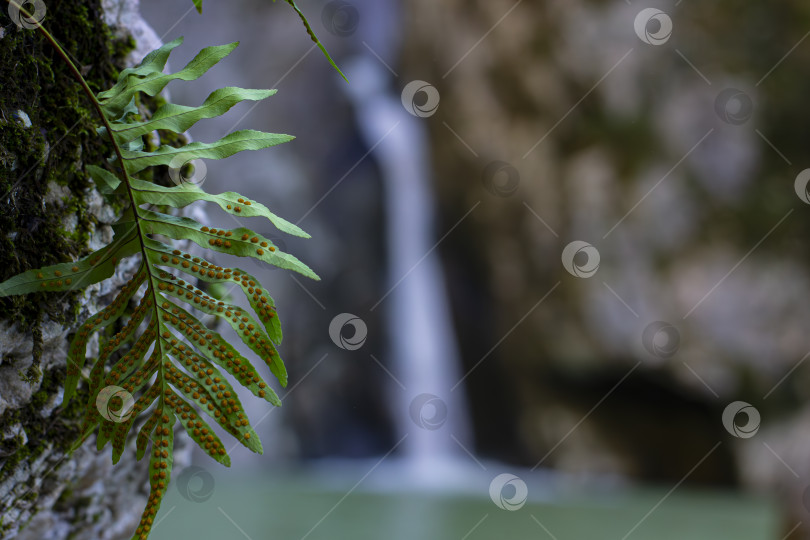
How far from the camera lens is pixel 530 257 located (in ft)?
23.1

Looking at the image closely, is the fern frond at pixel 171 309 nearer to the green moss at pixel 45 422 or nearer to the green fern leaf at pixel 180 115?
the green fern leaf at pixel 180 115

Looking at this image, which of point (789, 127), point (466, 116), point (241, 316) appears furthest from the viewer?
point (466, 116)

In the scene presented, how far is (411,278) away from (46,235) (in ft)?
20.4

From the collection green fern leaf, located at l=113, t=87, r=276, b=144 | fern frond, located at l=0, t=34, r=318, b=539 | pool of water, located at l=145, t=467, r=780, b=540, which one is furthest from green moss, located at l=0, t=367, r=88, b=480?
pool of water, located at l=145, t=467, r=780, b=540

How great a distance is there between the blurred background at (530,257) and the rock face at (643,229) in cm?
2

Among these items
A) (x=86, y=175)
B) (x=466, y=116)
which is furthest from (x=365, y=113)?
(x=86, y=175)

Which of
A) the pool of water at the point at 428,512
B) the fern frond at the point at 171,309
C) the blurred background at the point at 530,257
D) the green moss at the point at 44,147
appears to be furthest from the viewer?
the blurred background at the point at 530,257

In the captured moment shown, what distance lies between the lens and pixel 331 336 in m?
7.69

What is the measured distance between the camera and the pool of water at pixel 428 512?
15.1 ft

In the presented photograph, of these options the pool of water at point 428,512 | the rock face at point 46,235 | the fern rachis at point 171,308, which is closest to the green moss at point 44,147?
the rock face at point 46,235

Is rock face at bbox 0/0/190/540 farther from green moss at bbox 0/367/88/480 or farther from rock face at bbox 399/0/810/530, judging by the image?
rock face at bbox 399/0/810/530

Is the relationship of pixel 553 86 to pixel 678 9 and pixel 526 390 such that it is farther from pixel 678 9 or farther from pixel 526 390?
pixel 526 390

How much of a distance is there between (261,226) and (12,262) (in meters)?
6.07

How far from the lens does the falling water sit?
723cm
